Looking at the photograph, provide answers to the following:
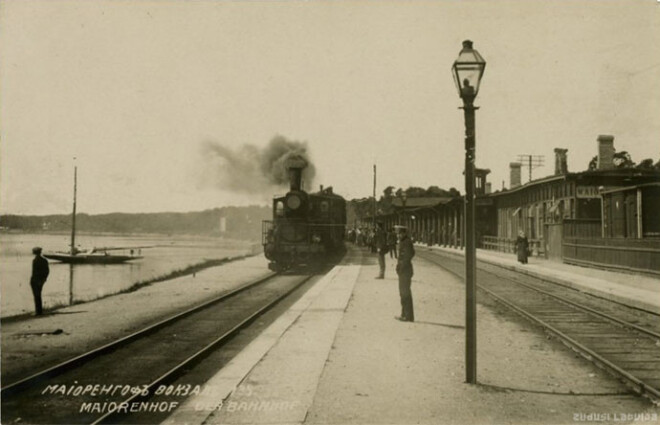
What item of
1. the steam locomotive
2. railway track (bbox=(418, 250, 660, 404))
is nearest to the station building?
railway track (bbox=(418, 250, 660, 404))

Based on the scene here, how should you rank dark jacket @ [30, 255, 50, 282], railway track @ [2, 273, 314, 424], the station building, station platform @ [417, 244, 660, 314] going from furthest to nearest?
the station building, dark jacket @ [30, 255, 50, 282], station platform @ [417, 244, 660, 314], railway track @ [2, 273, 314, 424]

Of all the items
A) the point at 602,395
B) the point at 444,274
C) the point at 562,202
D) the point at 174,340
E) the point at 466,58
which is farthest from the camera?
the point at 562,202

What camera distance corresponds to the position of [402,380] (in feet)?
21.4

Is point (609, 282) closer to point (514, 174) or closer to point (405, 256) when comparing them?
point (405, 256)

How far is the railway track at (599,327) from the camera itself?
729cm

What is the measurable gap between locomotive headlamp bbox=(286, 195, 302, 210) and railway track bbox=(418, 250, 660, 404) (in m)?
9.43

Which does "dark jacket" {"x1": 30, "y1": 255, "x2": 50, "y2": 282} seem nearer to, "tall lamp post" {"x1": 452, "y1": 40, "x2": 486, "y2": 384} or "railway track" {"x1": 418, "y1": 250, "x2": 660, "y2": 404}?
"railway track" {"x1": 418, "y1": 250, "x2": 660, "y2": 404}

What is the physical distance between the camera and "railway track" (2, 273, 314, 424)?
6148 millimetres

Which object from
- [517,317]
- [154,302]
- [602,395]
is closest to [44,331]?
[154,302]

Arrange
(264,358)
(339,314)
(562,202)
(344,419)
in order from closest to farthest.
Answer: (344,419) < (264,358) < (339,314) < (562,202)

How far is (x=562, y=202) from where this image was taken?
28.7 metres

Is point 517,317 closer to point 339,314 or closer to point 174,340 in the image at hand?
point 339,314

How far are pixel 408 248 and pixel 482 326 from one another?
1869 mm

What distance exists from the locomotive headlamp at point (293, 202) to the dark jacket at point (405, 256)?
46.1 feet
